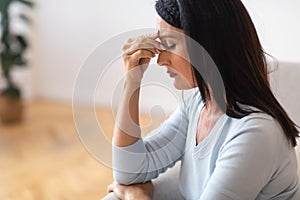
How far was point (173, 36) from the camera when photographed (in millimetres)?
1084

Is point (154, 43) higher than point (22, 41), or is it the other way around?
point (154, 43)

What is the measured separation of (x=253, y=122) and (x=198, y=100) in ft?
0.86

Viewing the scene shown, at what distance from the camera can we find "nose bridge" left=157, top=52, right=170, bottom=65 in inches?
44.2

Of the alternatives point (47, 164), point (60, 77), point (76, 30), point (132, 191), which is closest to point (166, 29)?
point (132, 191)

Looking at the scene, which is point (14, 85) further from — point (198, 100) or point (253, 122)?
point (253, 122)

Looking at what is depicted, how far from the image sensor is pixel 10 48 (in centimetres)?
307

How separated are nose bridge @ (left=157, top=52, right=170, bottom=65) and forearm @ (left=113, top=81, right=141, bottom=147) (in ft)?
0.27

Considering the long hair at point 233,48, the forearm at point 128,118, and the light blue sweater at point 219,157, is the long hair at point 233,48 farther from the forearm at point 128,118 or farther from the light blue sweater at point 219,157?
the forearm at point 128,118

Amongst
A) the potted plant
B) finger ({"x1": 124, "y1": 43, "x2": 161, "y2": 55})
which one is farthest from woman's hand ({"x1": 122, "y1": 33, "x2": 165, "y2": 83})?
the potted plant

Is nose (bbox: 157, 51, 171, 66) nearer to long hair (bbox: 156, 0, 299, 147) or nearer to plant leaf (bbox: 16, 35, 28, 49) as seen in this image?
long hair (bbox: 156, 0, 299, 147)

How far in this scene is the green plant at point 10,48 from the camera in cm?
303

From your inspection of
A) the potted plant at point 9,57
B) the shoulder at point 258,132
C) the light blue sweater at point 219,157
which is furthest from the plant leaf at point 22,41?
the shoulder at point 258,132

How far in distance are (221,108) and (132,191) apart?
297 mm

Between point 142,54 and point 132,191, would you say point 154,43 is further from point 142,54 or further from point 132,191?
point 132,191
